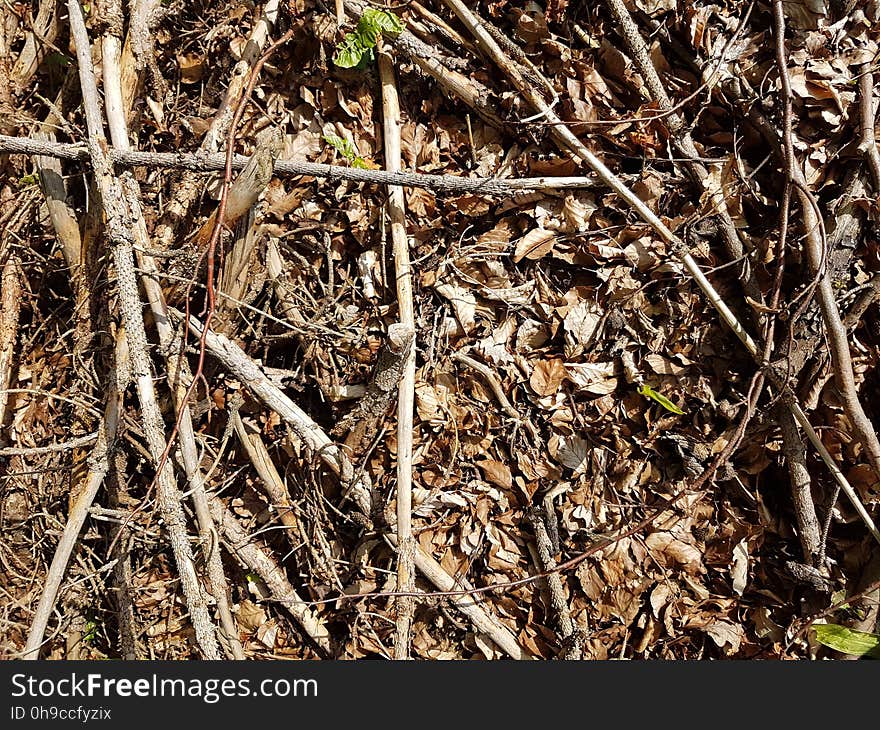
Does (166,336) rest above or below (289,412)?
above

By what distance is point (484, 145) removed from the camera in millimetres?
2391

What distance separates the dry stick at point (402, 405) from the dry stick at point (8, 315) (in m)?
1.39

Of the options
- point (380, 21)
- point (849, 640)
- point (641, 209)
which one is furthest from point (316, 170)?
point (849, 640)

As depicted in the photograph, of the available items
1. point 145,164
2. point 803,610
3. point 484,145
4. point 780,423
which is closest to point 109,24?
point 145,164

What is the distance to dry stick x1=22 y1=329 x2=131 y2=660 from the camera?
2237mm

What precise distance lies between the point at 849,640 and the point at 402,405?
1.65 m

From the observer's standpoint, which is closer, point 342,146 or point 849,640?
point 849,640

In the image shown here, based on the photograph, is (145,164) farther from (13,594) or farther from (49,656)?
(49,656)

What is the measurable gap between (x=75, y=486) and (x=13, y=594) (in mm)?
467

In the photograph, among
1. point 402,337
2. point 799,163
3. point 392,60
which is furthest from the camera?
point 392,60

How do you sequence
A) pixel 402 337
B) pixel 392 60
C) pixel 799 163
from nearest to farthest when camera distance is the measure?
pixel 402 337, pixel 799 163, pixel 392 60

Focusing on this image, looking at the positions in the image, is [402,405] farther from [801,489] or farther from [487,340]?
[801,489]

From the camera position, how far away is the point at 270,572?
2.37 metres

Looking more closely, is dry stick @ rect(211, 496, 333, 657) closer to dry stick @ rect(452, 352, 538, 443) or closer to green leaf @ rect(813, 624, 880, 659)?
dry stick @ rect(452, 352, 538, 443)
